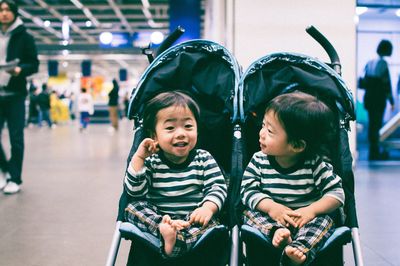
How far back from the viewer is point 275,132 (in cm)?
213

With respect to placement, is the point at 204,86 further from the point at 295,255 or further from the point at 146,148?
the point at 295,255

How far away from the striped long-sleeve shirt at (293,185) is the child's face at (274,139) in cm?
8

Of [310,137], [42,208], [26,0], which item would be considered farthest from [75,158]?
[26,0]

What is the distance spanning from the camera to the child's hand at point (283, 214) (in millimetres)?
1979

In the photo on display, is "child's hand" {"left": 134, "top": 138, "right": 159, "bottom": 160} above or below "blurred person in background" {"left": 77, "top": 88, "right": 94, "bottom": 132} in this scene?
above

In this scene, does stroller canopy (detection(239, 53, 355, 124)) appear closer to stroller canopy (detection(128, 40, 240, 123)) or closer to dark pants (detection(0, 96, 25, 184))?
stroller canopy (detection(128, 40, 240, 123))

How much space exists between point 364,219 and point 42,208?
2516 mm

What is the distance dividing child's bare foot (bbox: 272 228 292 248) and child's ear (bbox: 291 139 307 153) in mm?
370

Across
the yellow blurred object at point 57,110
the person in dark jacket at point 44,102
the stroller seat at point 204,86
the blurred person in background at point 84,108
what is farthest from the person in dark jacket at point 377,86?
the yellow blurred object at point 57,110

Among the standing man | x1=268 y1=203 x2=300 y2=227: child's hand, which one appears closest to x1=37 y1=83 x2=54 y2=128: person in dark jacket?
the standing man

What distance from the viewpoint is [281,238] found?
6.12 ft

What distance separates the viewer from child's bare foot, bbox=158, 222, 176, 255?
1.91 m

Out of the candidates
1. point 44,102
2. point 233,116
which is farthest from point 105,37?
point 233,116

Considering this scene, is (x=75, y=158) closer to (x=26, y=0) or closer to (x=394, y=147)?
(x=394, y=147)
